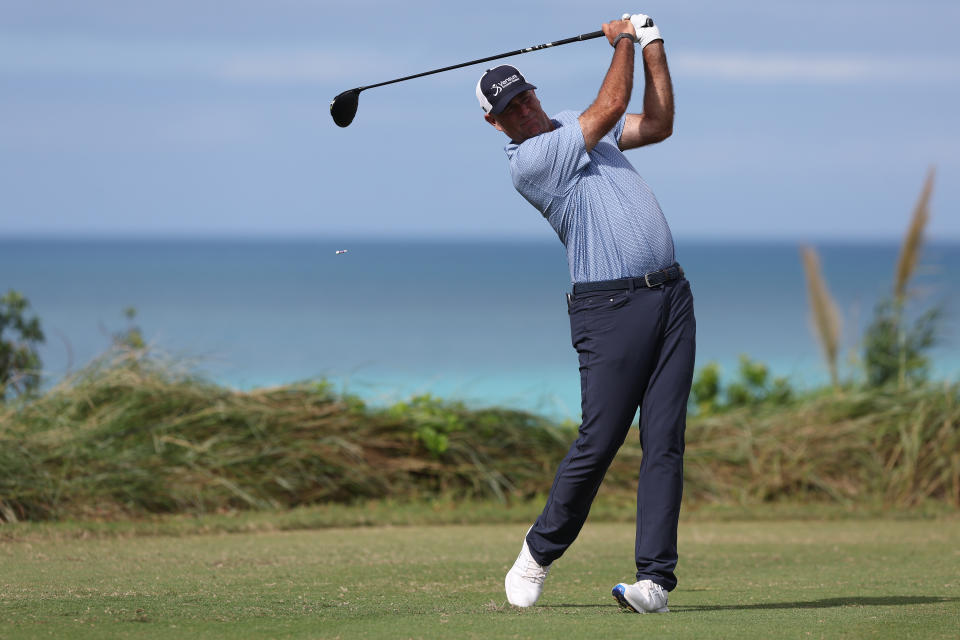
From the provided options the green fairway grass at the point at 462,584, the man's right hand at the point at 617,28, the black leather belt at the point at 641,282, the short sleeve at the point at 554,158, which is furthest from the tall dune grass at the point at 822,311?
the short sleeve at the point at 554,158

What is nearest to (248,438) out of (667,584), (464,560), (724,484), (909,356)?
(464,560)

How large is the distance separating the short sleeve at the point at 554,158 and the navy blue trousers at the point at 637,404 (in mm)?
439

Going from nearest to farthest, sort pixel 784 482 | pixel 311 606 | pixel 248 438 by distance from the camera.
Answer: pixel 311 606
pixel 248 438
pixel 784 482

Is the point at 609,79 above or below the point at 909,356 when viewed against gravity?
above

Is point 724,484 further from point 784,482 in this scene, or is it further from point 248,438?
point 248,438

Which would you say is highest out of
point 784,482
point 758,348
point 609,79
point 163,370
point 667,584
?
point 609,79

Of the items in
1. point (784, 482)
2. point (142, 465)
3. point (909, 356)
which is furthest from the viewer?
point (909, 356)

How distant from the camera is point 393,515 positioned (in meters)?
7.30

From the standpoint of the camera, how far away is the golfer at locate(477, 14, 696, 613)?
4.30 m

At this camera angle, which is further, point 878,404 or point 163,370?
point 878,404

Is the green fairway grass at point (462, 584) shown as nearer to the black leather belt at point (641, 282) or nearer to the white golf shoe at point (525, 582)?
the white golf shoe at point (525, 582)

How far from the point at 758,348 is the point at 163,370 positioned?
3096 centimetres

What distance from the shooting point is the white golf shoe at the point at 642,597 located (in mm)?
4172

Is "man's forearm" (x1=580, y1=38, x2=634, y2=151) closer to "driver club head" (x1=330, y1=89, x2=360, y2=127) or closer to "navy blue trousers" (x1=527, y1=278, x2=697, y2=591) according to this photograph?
"navy blue trousers" (x1=527, y1=278, x2=697, y2=591)
